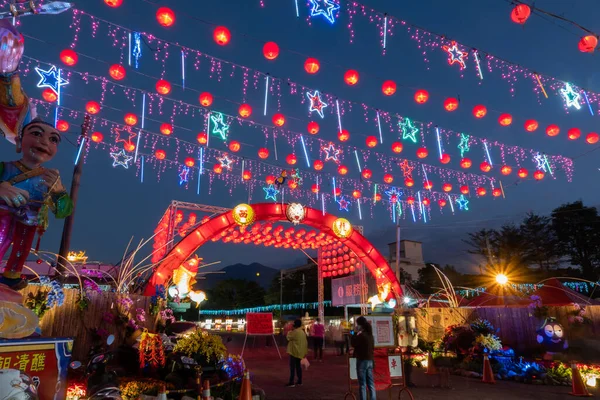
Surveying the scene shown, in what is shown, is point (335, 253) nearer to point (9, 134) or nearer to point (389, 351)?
point (389, 351)

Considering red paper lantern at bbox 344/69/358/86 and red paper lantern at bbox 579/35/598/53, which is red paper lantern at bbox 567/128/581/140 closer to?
red paper lantern at bbox 579/35/598/53

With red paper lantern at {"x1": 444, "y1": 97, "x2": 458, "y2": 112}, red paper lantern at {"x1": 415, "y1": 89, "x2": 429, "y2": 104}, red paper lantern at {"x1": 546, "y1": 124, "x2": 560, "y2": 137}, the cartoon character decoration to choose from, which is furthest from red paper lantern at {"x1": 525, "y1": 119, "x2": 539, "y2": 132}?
the cartoon character decoration

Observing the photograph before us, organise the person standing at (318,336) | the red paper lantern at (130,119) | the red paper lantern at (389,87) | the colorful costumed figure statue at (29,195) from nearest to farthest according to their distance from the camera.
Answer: the colorful costumed figure statue at (29,195), the red paper lantern at (389,87), the red paper lantern at (130,119), the person standing at (318,336)

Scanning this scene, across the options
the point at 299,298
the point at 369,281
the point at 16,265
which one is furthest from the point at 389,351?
the point at 299,298

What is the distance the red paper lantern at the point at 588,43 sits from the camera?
814cm

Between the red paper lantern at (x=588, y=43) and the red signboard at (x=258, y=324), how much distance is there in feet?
42.6

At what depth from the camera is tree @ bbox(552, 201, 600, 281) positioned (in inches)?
1298

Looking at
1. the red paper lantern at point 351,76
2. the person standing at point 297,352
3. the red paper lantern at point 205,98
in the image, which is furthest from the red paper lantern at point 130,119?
the person standing at point 297,352

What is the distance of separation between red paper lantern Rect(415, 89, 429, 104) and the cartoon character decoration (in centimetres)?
850

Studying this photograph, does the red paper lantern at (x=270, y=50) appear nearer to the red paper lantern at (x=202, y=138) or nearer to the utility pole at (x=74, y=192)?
the red paper lantern at (x=202, y=138)

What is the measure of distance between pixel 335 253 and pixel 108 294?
48.7ft

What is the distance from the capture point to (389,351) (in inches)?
315

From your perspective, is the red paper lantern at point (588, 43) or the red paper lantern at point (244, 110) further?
the red paper lantern at point (244, 110)

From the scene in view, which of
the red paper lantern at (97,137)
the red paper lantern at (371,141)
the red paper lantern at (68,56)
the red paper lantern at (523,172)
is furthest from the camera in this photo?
the red paper lantern at (523,172)
